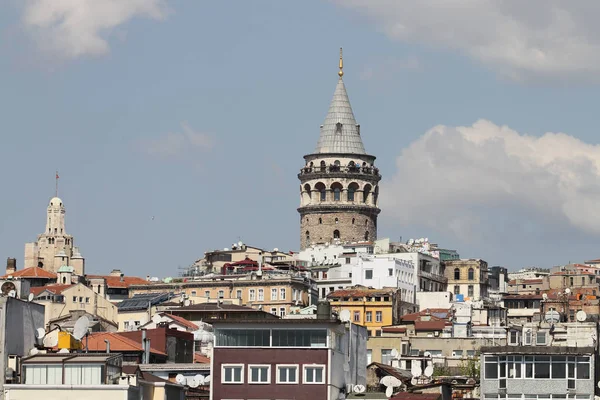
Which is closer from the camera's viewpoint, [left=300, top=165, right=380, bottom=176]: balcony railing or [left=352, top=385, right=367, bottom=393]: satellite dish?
[left=352, top=385, right=367, bottom=393]: satellite dish

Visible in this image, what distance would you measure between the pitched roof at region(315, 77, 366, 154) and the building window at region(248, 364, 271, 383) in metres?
117

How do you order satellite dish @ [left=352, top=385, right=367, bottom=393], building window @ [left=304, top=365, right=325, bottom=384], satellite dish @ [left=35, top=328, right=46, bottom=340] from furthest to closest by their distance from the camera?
satellite dish @ [left=352, top=385, right=367, bottom=393]
building window @ [left=304, top=365, right=325, bottom=384]
satellite dish @ [left=35, top=328, right=46, bottom=340]

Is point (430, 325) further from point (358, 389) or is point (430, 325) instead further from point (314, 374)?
point (314, 374)

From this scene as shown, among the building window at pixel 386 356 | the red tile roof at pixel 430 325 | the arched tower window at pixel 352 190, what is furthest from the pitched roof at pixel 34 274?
the building window at pixel 386 356

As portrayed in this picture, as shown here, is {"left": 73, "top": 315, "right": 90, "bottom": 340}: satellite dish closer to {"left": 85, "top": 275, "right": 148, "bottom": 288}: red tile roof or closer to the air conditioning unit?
the air conditioning unit

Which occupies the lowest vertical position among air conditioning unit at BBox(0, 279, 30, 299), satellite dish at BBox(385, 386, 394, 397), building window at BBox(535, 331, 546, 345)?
satellite dish at BBox(385, 386, 394, 397)

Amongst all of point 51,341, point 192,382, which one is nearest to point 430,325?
point 192,382

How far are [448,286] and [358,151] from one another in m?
24.3

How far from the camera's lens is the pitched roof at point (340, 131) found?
184 m

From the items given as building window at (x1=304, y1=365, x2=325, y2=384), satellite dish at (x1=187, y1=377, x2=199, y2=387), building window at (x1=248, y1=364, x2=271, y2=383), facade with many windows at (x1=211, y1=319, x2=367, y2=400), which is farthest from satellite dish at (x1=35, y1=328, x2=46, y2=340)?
building window at (x1=304, y1=365, x2=325, y2=384)

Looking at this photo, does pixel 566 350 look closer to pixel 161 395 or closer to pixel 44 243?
pixel 161 395

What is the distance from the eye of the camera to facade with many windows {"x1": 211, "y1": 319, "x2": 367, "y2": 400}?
219ft

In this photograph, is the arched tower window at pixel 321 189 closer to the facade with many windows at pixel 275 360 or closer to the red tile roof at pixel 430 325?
the red tile roof at pixel 430 325

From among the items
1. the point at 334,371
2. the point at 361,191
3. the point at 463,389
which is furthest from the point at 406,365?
the point at 361,191
